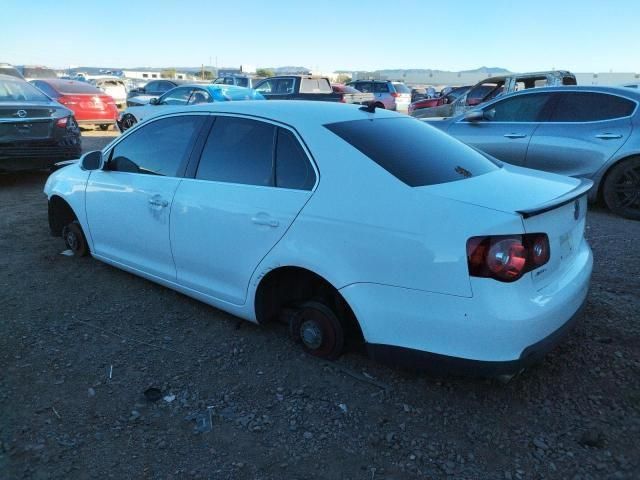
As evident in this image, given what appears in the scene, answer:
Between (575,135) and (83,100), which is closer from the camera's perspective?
(575,135)

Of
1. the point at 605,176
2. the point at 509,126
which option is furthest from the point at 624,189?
the point at 509,126

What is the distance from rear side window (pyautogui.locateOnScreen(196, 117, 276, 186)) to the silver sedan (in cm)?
473

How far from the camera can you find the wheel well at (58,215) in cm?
493

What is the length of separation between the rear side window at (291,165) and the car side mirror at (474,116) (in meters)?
4.94

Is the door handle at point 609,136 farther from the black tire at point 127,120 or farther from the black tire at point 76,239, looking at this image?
the black tire at point 127,120

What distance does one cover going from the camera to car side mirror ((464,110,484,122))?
23.9ft

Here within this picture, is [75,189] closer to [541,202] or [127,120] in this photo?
[541,202]

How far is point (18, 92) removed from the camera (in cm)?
793

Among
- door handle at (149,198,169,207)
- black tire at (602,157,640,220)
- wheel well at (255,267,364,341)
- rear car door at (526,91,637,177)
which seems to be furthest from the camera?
rear car door at (526,91,637,177)

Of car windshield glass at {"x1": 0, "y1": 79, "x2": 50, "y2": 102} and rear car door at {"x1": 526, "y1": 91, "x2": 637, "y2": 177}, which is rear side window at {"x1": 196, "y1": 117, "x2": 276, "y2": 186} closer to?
rear car door at {"x1": 526, "y1": 91, "x2": 637, "y2": 177}

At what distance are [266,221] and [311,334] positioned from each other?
2.47 ft

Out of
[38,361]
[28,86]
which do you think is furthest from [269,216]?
[28,86]

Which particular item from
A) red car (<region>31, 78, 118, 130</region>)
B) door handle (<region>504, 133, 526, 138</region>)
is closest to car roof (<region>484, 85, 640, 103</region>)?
door handle (<region>504, 133, 526, 138</region>)

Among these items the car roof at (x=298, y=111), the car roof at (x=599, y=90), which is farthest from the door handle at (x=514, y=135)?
the car roof at (x=298, y=111)
